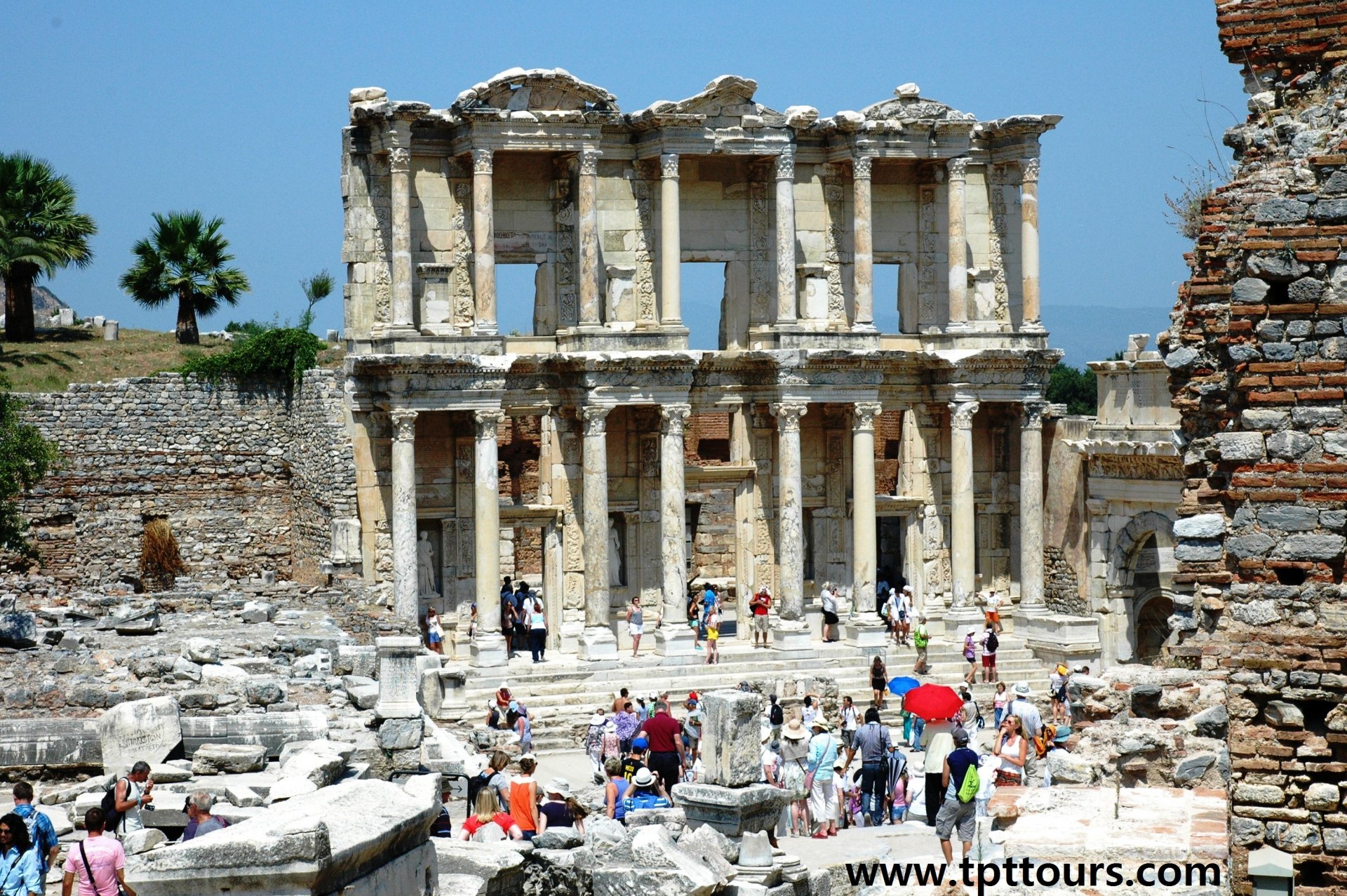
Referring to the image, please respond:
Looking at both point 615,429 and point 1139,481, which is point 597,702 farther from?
point 1139,481

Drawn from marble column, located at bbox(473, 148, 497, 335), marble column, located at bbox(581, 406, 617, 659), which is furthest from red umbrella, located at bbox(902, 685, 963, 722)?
marble column, located at bbox(581, 406, 617, 659)

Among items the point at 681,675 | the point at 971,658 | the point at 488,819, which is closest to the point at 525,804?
the point at 488,819

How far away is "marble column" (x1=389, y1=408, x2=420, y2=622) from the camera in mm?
30609

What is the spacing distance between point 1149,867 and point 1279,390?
2.72 m

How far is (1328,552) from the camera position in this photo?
1029cm

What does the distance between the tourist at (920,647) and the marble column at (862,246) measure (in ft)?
17.5

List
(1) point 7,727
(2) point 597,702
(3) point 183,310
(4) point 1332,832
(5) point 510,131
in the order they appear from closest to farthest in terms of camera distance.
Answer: (4) point 1332,832
(1) point 7,727
(2) point 597,702
(5) point 510,131
(3) point 183,310

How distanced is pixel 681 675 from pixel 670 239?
731cm

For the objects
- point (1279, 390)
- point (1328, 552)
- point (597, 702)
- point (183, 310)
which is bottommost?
point (597, 702)

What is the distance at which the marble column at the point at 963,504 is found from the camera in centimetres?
3394

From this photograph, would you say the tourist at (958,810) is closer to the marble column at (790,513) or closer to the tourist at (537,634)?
the tourist at (537,634)

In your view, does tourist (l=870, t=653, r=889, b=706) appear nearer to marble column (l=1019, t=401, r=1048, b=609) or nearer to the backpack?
marble column (l=1019, t=401, r=1048, b=609)

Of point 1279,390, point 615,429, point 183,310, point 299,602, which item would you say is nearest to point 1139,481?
point 615,429

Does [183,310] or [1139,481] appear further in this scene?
[183,310]
